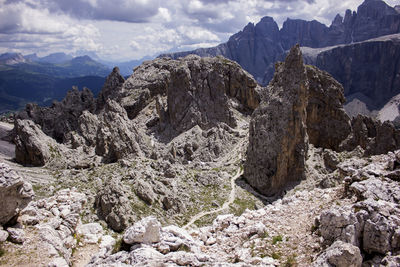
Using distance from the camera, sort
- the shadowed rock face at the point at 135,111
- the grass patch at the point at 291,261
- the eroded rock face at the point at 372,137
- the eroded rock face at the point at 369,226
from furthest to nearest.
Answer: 1. the shadowed rock face at the point at 135,111
2. the eroded rock face at the point at 372,137
3. the grass patch at the point at 291,261
4. the eroded rock face at the point at 369,226

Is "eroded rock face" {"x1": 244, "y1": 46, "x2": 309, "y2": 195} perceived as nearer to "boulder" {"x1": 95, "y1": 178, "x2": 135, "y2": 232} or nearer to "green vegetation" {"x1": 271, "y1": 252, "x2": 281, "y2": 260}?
"boulder" {"x1": 95, "y1": 178, "x2": 135, "y2": 232}

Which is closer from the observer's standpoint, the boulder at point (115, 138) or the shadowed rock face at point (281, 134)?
the shadowed rock face at point (281, 134)

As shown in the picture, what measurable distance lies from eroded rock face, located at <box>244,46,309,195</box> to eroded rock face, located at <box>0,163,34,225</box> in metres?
63.4

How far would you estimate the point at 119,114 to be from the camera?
323 ft

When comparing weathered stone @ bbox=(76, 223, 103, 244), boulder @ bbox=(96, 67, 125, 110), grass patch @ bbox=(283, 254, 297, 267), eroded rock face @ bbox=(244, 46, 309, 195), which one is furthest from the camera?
boulder @ bbox=(96, 67, 125, 110)

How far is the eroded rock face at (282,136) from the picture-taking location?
78.1 metres

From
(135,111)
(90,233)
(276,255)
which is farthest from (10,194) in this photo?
(135,111)

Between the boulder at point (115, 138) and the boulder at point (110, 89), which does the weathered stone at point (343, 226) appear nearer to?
the boulder at point (115, 138)

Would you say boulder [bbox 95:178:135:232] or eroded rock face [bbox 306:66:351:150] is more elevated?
eroded rock face [bbox 306:66:351:150]

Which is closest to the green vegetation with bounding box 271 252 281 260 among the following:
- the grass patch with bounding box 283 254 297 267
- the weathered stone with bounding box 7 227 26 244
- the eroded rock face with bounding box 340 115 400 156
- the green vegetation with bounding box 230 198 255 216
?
the grass patch with bounding box 283 254 297 267

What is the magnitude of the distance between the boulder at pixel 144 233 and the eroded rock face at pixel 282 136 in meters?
62.7

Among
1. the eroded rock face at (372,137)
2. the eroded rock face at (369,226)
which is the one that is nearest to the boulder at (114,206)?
the eroded rock face at (369,226)

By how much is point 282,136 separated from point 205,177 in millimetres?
23704

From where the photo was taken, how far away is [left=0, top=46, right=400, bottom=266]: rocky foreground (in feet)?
59.0
